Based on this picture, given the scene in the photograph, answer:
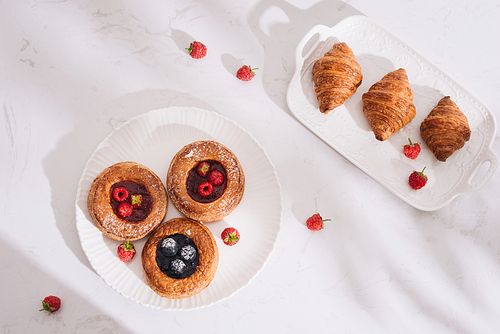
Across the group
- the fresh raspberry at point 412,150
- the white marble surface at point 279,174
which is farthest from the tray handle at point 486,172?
the fresh raspberry at point 412,150

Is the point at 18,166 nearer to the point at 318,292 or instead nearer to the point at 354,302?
the point at 318,292

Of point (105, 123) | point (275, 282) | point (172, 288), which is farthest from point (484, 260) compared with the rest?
point (105, 123)

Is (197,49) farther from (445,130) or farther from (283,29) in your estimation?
(445,130)

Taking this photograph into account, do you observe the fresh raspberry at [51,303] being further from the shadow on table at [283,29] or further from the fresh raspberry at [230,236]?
the shadow on table at [283,29]

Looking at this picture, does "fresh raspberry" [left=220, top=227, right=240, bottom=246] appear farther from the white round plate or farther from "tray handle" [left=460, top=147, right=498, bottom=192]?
"tray handle" [left=460, top=147, right=498, bottom=192]

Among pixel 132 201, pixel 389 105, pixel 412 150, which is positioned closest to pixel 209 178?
pixel 132 201
